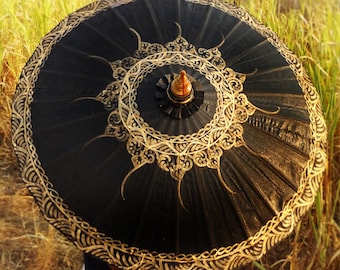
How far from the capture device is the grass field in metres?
2.65

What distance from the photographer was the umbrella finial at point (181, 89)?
1.49 metres

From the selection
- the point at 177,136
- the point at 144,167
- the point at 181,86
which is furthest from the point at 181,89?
the point at 144,167

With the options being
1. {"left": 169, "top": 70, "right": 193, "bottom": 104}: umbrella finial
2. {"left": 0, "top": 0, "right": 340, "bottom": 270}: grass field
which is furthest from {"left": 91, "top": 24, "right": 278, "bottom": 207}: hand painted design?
{"left": 0, "top": 0, "right": 340, "bottom": 270}: grass field

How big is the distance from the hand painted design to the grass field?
0.83 metres

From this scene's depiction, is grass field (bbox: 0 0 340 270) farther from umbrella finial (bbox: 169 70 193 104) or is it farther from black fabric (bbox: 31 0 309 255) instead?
umbrella finial (bbox: 169 70 193 104)

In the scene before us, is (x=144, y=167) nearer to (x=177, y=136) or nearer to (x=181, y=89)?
(x=177, y=136)

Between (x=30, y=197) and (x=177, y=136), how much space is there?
1876 millimetres

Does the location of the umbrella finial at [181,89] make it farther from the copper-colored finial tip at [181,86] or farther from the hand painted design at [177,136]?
the hand painted design at [177,136]

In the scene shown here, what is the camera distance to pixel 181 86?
150 centimetres

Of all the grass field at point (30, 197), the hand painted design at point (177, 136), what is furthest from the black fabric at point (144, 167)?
the grass field at point (30, 197)

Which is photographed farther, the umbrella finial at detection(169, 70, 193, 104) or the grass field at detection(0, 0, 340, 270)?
the grass field at detection(0, 0, 340, 270)

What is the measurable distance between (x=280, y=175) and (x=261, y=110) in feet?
0.82

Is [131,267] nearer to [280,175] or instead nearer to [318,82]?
[280,175]

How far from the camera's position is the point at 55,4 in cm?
372
